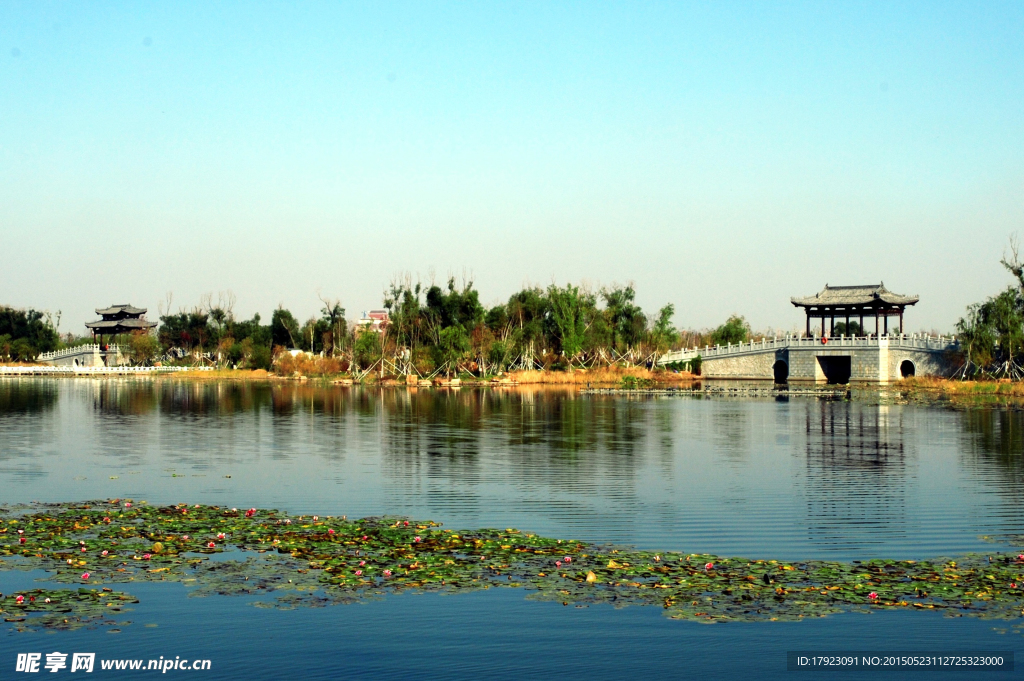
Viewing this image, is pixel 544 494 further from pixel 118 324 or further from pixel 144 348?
pixel 118 324

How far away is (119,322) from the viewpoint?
97062mm

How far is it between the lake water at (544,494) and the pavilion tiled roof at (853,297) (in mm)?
26555

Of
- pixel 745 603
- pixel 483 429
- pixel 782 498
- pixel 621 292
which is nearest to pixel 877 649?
pixel 745 603

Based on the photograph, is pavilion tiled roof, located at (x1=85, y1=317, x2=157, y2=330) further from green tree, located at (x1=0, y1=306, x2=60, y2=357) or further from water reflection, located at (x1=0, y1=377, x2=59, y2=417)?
water reflection, located at (x1=0, y1=377, x2=59, y2=417)

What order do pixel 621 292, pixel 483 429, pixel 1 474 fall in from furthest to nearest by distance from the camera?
pixel 621 292, pixel 483 429, pixel 1 474

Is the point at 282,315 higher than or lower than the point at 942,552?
higher

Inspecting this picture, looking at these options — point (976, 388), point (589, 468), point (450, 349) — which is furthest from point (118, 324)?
point (589, 468)

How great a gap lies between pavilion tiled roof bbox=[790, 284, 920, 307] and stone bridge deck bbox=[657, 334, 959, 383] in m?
3.29

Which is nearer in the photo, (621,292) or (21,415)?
(21,415)

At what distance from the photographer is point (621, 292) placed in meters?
76.9

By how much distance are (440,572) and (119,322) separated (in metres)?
94.3

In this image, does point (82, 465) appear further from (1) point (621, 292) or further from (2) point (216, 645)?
(1) point (621, 292)

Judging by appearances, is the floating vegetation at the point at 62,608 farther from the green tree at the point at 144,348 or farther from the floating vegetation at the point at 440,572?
the green tree at the point at 144,348

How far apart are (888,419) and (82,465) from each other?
27.7 metres
